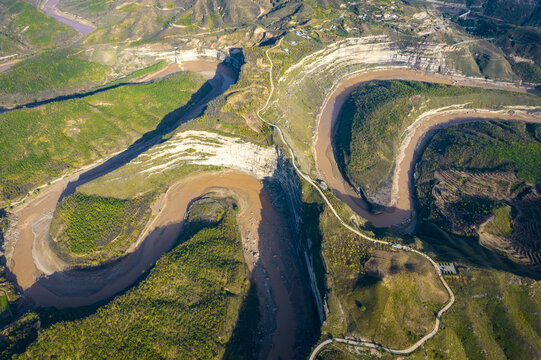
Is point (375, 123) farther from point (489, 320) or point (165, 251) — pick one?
point (165, 251)

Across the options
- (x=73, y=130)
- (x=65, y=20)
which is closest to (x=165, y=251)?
(x=73, y=130)

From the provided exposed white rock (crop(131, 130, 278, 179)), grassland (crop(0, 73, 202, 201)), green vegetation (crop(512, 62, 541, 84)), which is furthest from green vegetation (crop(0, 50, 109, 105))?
green vegetation (crop(512, 62, 541, 84))

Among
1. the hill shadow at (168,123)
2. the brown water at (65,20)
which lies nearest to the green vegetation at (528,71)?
the hill shadow at (168,123)

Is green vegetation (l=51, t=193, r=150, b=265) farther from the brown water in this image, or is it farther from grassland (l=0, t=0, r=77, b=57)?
the brown water

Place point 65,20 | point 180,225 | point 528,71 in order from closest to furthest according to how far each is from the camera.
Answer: point 180,225
point 528,71
point 65,20

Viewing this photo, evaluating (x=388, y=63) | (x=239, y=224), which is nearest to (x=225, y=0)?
(x=388, y=63)

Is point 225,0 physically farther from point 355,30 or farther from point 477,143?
point 477,143
